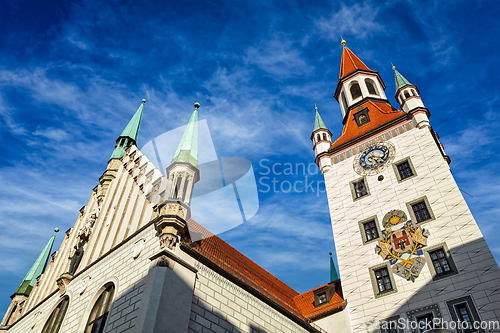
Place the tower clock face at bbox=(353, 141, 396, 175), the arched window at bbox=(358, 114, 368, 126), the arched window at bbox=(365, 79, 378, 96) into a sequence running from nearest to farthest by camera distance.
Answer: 1. the tower clock face at bbox=(353, 141, 396, 175)
2. the arched window at bbox=(358, 114, 368, 126)
3. the arched window at bbox=(365, 79, 378, 96)

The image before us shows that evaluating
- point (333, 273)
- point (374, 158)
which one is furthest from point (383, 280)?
point (333, 273)

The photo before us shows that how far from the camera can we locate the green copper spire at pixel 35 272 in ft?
67.9

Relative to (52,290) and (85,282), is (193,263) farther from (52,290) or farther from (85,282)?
(52,290)

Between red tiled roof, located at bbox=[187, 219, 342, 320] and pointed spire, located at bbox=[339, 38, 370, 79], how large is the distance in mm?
18505

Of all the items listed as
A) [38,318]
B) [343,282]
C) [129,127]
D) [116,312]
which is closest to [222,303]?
[116,312]

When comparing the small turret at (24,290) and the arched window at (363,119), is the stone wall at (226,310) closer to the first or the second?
the small turret at (24,290)

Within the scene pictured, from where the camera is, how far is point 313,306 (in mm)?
19625

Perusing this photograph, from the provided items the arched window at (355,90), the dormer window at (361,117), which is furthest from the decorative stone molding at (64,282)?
the arched window at (355,90)

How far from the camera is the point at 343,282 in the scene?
59.6 ft

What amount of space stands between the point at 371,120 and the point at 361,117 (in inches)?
44.1

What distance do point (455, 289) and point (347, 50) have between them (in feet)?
86.7

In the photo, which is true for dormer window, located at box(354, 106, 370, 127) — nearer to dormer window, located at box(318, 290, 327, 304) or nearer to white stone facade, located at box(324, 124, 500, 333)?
white stone facade, located at box(324, 124, 500, 333)

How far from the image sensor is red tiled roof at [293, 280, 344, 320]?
58.3ft

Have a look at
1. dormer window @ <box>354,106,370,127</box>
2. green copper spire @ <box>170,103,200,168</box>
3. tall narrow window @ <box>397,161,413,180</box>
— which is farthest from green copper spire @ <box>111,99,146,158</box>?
tall narrow window @ <box>397,161,413,180</box>
